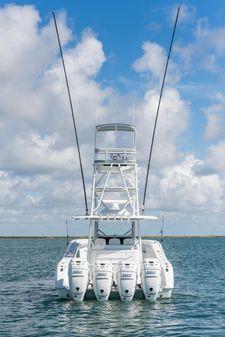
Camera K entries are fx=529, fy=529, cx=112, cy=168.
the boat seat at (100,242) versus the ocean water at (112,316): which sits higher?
the boat seat at (100,242)

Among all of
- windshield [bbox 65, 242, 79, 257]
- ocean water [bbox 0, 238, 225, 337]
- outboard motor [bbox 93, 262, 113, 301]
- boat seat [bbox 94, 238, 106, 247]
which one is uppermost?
boat seat [bbox 94, 238, 106, 247]

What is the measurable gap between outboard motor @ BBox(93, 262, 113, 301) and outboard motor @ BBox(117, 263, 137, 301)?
0.46 m

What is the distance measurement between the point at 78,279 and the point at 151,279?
319 centimetres

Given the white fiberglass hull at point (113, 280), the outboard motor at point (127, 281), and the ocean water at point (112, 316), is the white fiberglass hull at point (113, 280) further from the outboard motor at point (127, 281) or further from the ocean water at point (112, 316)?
the ocean water at point (112, 316)

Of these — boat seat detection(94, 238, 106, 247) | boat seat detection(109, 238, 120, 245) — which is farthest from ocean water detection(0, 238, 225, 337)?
boat seat detection(109, 238, 120, 245)

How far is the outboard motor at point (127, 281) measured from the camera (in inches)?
901

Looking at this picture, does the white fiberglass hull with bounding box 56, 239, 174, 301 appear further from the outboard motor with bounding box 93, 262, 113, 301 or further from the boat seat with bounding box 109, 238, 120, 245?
the boat seat with bounding box 109, 238, 120, 245

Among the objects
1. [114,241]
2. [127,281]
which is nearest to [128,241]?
[114,241]

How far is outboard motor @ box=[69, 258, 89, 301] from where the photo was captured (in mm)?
22953

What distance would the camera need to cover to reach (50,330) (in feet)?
65.8

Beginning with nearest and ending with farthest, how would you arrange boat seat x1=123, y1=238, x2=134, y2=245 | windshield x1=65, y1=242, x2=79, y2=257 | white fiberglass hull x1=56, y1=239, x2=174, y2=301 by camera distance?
→ white fiberglass hull x1=56, y1=239, x2=174, y2=301
boat seat x1=123, y1=238, x2=134, y2=245
windshield x1=65, y1=242, x2=79, y2=257

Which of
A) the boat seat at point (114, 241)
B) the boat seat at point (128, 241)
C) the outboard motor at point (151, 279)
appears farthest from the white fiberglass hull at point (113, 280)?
the boat seat at point (114, 241)

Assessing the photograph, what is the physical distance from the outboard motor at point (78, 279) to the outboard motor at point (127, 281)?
1.49m

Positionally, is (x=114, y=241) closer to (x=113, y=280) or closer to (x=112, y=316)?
(x=113, y=280)
